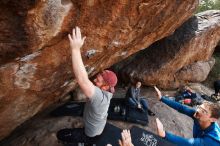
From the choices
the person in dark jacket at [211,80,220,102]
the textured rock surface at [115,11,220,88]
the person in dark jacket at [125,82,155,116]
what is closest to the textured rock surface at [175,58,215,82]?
the textured rock surface at [115,11,220,88]

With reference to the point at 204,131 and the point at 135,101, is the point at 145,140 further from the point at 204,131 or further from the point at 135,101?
the point at 204,131

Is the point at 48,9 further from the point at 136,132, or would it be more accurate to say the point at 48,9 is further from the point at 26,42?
the point at 136,132

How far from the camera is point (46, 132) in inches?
297

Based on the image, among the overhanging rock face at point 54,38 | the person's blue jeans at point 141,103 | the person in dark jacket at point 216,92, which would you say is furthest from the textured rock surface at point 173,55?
the overhanging rock face at point 54,38

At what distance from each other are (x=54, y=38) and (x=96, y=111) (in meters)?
1.34

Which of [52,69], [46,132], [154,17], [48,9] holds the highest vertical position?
[48,9]

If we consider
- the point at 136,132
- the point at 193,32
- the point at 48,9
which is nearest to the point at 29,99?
the point at 48,9

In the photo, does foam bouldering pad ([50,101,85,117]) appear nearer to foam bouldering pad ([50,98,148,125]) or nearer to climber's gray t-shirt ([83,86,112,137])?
foam bouldering pad ([50,98,148,125])

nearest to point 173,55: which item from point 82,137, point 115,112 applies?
point 115,112

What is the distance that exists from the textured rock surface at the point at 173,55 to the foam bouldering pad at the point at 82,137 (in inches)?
156

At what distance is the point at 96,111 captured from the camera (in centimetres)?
417

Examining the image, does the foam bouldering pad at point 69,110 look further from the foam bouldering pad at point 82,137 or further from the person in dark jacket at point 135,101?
the person in dark jacket at point 135,101

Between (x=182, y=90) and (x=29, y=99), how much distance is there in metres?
7.17

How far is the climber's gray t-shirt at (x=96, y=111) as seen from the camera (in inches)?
156
